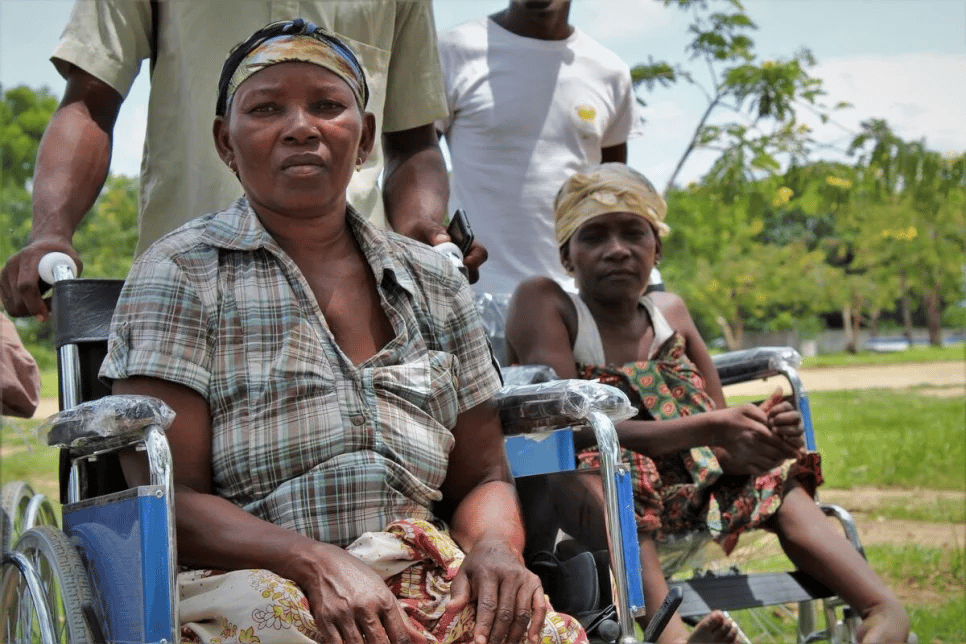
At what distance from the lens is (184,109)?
272 cm

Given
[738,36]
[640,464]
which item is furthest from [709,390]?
[738,36]

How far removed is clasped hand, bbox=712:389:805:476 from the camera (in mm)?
2838

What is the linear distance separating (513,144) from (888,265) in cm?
2000

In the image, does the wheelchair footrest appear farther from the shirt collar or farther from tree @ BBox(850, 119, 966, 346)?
tree @ BBox(850, 119, 966, 346)

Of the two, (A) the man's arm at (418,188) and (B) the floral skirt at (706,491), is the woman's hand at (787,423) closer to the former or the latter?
(B) the floral skirt at (706,491)

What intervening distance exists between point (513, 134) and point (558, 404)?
5.94 ft

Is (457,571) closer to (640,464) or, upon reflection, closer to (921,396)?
(640,464)

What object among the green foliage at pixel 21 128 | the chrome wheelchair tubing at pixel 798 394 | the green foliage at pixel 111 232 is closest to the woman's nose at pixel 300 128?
the chrome wheelchair tubing at pixel 798 394

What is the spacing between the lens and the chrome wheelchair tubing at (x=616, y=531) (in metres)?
2.05

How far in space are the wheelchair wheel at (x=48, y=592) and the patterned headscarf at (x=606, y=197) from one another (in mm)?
1750

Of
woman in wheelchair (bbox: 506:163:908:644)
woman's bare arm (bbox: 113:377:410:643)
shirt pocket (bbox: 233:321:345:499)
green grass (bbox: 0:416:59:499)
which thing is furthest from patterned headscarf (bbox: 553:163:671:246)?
green grass (bbox: 0:416:59:499)

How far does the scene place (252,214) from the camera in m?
2.10

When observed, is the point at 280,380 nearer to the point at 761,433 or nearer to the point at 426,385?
the point at 426,385

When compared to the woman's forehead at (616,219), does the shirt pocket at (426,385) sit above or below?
below
